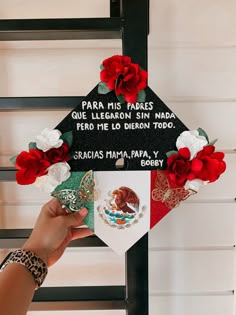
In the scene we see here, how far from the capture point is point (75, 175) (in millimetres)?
668

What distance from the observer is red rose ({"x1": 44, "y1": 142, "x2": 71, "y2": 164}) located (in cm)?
64

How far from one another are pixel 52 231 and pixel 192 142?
12.2 inches

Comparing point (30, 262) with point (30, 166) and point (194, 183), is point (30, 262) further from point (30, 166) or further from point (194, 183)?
point (194, 183)

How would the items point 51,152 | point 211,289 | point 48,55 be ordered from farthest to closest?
1. point 211,289
2. point 48,55
3. point 51,152

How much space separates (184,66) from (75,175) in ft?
1.25

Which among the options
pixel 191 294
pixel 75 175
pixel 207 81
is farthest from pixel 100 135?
pixel 191 294

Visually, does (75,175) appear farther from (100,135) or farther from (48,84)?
(48,84)

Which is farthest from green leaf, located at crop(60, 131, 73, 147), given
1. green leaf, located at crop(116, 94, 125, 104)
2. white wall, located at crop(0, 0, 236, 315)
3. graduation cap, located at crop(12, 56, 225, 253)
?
white wall, located at crop(0, 0, 236, 315)

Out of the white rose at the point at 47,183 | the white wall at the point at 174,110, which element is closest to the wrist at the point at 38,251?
the white rose at the point at 47,183

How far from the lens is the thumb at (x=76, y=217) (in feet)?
2.21

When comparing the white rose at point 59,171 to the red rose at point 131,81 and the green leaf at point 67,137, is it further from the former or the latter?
the red rose at point 131,81

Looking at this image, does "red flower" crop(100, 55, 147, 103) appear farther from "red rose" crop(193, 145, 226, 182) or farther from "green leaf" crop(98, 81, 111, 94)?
"red rose" crop(193, 145, 226, 182)

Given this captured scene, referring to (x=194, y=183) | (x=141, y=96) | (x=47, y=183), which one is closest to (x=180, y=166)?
(x=194, y=183)

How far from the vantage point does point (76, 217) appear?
2.24ft
